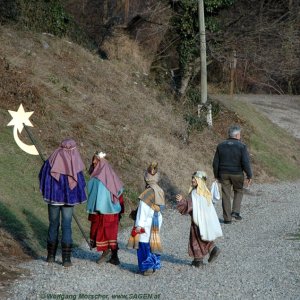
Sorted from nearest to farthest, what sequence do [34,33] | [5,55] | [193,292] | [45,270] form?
[193,292]
[45,270]
[5,55]
[34,33]

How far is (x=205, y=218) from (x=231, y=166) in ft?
16.0

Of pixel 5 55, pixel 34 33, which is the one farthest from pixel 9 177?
pixel 34 33

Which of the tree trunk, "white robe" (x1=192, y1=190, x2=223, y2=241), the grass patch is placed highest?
the tree trunk

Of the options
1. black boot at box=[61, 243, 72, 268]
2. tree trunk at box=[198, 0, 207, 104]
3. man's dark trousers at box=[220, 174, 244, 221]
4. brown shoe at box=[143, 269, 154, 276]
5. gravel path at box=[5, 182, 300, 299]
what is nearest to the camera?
gravel path at box=[5, 182, 300, 299]

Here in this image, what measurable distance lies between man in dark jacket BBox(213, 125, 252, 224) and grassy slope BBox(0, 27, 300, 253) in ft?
6.54

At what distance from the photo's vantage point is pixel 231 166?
50.5ft

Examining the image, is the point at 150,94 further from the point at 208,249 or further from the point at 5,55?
the point at 208,249

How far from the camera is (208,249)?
1075 centimetres

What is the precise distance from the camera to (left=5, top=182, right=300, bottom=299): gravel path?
29.7 ft

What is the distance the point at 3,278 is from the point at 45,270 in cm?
81

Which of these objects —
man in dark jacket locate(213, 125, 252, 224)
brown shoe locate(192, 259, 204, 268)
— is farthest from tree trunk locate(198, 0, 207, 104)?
brown shoe locate(192, 259, 204, 268)

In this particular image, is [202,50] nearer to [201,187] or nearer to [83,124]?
[83,124]

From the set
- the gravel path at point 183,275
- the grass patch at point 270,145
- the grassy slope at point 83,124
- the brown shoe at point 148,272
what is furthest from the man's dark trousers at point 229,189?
the grass patch at point 270,145

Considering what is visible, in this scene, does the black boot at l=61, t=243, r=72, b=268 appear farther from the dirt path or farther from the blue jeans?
the dirt path
